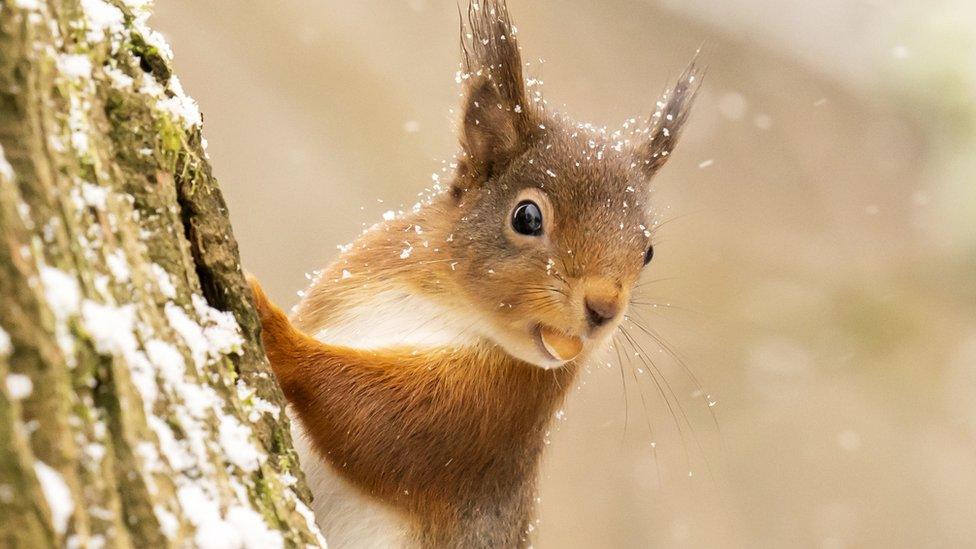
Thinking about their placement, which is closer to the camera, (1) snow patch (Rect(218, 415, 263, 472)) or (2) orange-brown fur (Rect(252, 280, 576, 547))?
(1) snow patch (Rect(218, 415, 263, 472))

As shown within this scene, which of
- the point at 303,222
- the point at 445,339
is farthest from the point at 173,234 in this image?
the point at 303,222

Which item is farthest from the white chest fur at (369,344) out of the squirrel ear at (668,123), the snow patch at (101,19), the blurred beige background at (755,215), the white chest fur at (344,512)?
the blurred beige background at (755,215)

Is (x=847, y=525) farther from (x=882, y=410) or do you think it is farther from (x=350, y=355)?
(x=350, y=355)

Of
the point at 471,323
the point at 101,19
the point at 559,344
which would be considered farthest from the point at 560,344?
the point at 101,19

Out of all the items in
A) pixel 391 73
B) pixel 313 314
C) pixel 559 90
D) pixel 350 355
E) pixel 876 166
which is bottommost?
pixel 350 355

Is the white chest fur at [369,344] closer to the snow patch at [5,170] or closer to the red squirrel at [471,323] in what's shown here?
the red squirrel at [471,323]

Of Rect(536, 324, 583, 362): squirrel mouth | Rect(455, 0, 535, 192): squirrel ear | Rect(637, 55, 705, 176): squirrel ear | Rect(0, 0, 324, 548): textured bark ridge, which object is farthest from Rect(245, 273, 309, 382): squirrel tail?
Rect(637, 55, 705, 176): squirrel ear

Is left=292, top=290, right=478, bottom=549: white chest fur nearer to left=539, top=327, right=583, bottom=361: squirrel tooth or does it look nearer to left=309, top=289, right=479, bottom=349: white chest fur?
left=309, top=289, right=479, bottom=349: white chest fur
